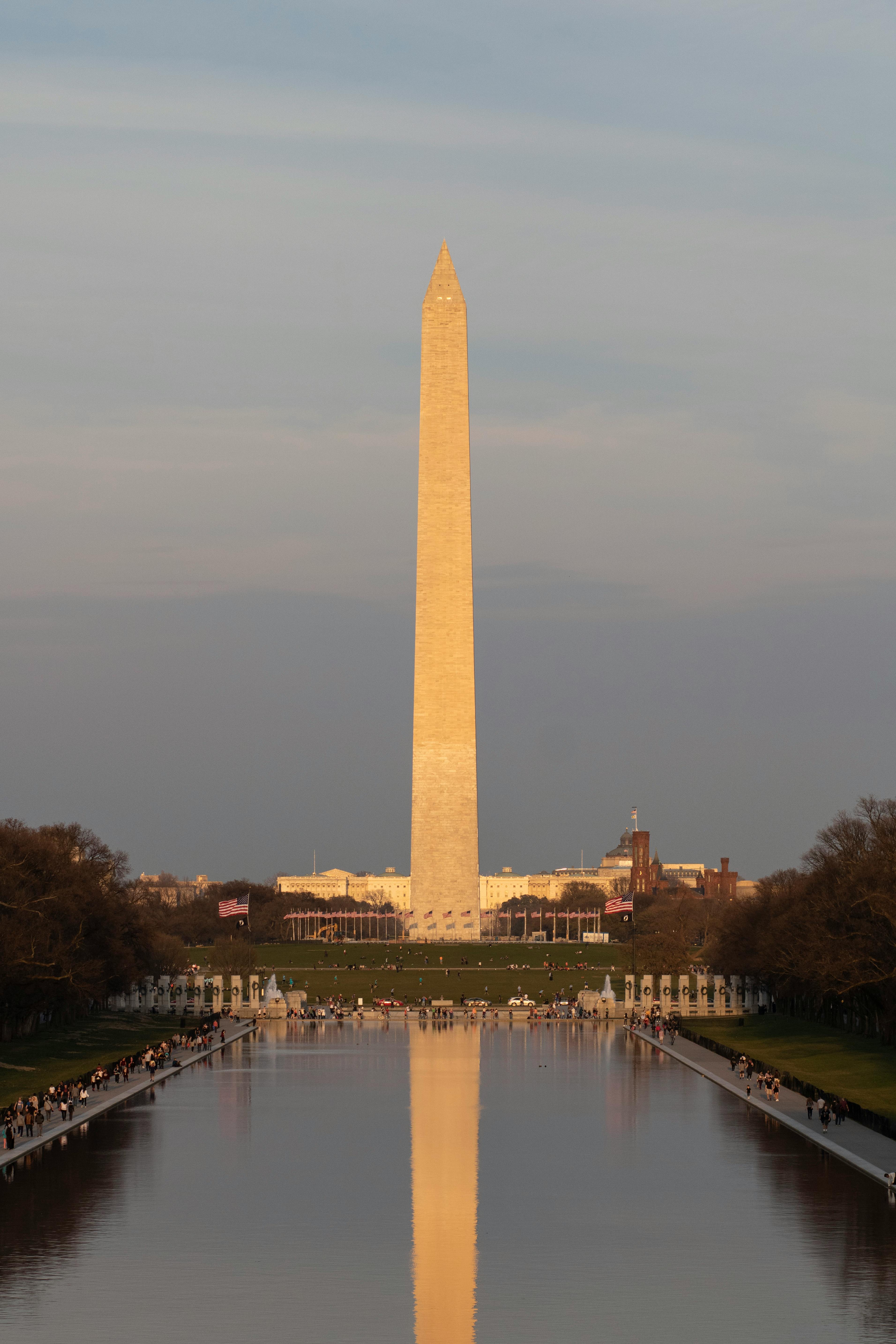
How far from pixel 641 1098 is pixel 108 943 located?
1282 inches

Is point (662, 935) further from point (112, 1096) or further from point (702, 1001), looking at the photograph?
point (112, 1096)

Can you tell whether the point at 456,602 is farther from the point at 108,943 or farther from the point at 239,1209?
the point at 239,1209

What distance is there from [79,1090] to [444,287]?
221 ft

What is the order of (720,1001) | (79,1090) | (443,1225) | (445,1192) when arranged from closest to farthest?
(443,1225)
(445,1192)
(79,1090)
(720,1001)

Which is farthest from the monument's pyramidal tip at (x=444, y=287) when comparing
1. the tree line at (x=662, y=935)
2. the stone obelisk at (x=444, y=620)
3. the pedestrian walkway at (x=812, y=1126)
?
the pedestrian walkway at (x=812, y=1126)

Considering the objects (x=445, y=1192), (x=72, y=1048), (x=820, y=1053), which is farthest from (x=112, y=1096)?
(x=820, y=1053)

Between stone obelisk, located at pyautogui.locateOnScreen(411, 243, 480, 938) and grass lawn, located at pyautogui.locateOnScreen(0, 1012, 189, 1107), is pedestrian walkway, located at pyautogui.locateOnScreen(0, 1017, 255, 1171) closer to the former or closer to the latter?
grass lawn, located at pyautogui.locateOnScreen(0, 1012, 189, 1107)

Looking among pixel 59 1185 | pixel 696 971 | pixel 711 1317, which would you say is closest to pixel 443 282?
pixel 696 971

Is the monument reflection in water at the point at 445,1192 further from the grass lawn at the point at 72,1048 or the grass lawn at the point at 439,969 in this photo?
the grass lawn at the point at 439,969

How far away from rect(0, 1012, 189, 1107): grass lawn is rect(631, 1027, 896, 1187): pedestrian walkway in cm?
1637

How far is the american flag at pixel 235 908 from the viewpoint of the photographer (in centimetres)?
6825

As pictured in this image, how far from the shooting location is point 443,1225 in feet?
85.4

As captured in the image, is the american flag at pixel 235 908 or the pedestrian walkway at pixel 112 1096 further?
the american flag at pixel 235 908

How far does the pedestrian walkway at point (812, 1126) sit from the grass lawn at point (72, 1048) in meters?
16.4
